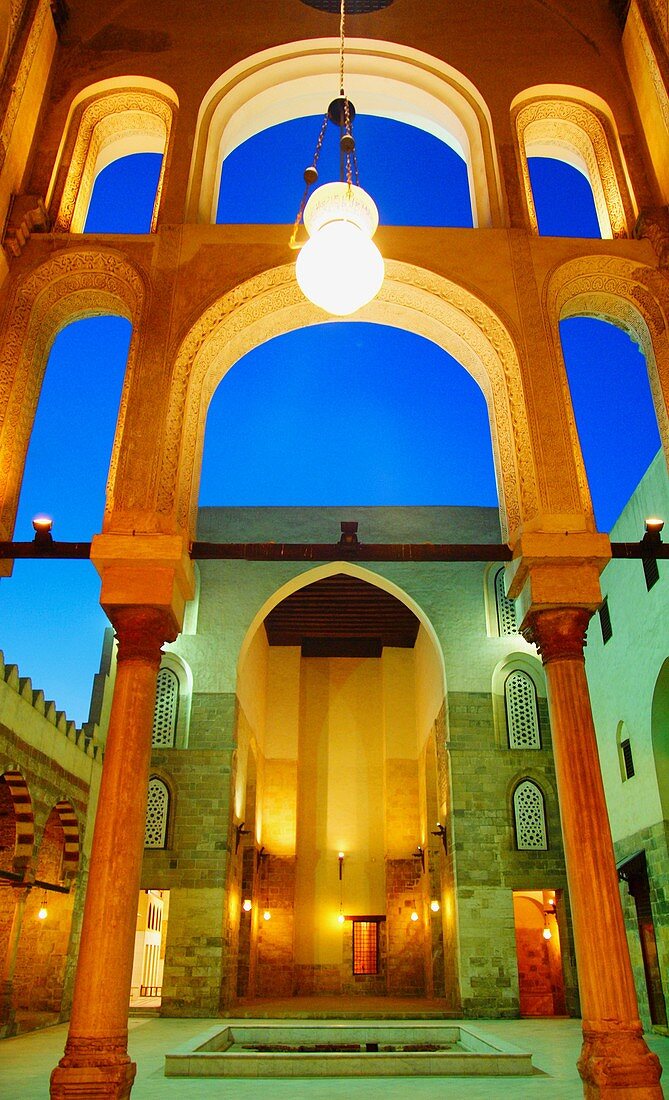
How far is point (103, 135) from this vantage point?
353 inches

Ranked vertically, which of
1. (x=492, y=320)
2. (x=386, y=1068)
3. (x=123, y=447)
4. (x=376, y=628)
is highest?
(x=376, y=628)

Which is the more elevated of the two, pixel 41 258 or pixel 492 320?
pixel 41 258

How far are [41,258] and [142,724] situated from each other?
4.50 meters

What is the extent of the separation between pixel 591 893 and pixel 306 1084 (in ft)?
13.8

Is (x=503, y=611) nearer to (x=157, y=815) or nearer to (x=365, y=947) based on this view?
Result: (x=157, y=815)

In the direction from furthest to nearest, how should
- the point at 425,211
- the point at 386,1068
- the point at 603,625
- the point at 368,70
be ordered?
1. the point at 425,211
2. the point at 603,625
3. the point at 368,70
4. the point at 386,1068

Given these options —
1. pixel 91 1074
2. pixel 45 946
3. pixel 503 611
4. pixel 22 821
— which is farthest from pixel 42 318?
pixel 503 611

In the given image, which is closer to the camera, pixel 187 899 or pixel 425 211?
pixel 187 899

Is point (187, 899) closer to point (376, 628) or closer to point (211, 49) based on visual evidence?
point (376, 628)

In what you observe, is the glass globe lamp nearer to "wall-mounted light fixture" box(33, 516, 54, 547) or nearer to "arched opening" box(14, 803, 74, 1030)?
"wall-mounted light fixture" box(33, 516, 54, 547)

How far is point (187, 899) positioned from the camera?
14820mm

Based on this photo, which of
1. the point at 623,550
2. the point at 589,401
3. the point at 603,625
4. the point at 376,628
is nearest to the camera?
the point at 623,550

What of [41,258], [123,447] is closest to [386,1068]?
[123,447]

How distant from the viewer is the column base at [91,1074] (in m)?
4.96
